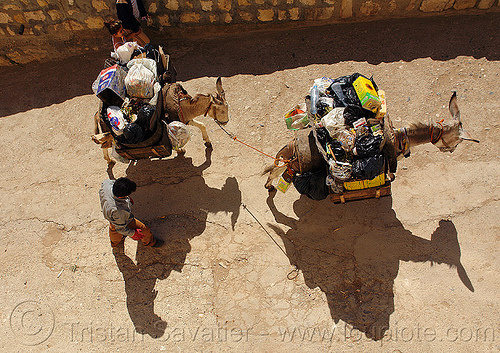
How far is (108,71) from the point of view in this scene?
4.45 m

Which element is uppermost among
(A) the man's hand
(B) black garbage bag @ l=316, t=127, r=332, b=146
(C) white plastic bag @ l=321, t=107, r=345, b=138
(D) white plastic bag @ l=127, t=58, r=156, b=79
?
(D) white plastic bag @ l=127, t=58, r=156, b=79

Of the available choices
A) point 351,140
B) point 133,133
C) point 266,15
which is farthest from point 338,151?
point 266,15

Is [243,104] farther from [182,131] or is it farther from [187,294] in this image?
[187,294]

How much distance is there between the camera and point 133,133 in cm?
416

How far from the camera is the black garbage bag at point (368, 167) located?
3580mm

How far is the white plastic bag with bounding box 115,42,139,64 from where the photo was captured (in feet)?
15.9

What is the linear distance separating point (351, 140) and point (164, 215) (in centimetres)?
278

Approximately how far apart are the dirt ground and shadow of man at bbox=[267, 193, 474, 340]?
0.02 m

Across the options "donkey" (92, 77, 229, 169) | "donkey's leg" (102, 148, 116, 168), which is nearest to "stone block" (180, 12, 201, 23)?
"donkey" (92, 77, 229, 169)

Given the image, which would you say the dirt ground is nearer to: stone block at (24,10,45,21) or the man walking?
the man walking

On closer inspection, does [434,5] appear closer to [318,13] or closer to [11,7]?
[318,13]

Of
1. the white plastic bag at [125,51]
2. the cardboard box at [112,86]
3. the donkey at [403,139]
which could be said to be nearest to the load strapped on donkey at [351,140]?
the donkey at [403,139]

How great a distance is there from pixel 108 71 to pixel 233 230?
2643 millimetres

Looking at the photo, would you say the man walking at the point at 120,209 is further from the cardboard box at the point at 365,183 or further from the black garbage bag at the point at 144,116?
the cardboard box at the point at 365,183
